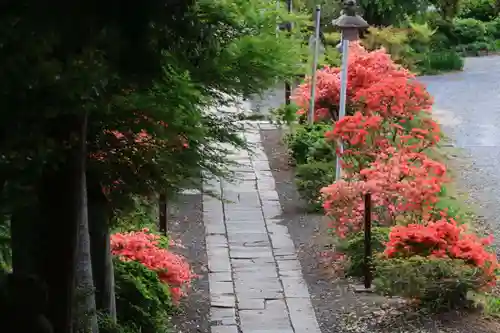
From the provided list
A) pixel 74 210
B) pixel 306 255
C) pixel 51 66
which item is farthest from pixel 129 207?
pixel 306 255

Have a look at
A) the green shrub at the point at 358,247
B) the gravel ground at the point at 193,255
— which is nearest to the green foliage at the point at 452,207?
the green shrub at the point at 358,247

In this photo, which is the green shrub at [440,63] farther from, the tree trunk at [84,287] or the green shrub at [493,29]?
the tree trunk at [84,287]

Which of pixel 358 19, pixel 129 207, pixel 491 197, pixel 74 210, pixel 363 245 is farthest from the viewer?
pixel 491 197

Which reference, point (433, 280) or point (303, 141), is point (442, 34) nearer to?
point (303, 141)

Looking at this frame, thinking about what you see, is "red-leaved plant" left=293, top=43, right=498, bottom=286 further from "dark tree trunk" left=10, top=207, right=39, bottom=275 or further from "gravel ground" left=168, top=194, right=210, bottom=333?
"dark tree trunk" left=10, top=207, right=39, bottom=275

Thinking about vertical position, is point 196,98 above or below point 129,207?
above

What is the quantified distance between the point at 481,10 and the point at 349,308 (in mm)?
22417

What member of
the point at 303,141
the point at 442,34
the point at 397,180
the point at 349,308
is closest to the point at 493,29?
the point at 442,34

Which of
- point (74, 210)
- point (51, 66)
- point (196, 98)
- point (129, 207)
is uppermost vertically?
point (51, 66)

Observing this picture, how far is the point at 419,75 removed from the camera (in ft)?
67.5

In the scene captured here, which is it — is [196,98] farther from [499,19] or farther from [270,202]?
[499,19]

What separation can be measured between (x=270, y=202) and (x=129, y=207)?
182 inches

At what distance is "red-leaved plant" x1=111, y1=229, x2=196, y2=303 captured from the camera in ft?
21.8

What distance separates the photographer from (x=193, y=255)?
8188mm
